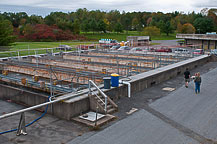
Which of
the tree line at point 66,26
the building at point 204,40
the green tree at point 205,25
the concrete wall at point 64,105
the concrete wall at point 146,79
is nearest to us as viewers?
the concrete wall at point 64,105

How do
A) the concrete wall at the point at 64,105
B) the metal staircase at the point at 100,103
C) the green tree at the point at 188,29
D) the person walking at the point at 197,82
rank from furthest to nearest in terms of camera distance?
the green tree at the point at 188,29, the person walking at the point at 197,82, the metal staircase at the point at 100,103, the concrete wall at the point at 64,105

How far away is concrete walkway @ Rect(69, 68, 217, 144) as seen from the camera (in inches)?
375

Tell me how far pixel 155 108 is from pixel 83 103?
12.8ft

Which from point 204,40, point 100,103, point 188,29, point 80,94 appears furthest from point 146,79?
point 188,29

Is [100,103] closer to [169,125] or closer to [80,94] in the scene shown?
[80,94]

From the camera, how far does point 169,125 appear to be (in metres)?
10.9

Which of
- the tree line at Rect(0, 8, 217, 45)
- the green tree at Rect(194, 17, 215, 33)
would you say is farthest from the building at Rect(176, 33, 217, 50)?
the green tree at Rect(194, 17, 215, 33)

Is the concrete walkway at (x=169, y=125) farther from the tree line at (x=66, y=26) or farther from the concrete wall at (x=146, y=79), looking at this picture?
the tree line at (x=66, y=26)

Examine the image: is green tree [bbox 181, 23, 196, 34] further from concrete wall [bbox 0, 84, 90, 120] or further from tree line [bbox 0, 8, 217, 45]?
concrete wall [bbox 0, 84, 90, 120]

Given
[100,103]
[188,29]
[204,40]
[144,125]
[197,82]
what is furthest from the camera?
[188,29]

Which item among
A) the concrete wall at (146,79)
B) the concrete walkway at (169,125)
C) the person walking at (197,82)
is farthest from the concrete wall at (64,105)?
the person walking at (197,82)

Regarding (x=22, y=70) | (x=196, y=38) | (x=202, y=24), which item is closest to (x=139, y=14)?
(x=202, y=24)

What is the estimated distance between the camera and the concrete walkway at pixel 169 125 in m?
9.53

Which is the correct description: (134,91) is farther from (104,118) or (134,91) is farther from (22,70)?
(22,70)
